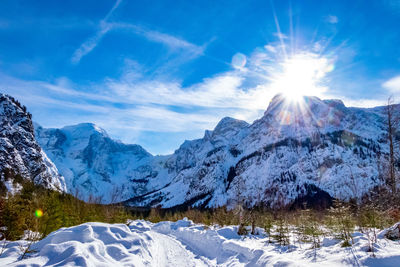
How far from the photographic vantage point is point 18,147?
133250mm

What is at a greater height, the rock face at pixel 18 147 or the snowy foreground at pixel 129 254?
the rock face at pixel 18 147

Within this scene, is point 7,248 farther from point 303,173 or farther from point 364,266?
point 303,173

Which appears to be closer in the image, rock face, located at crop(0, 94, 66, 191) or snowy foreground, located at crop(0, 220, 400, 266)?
snowy foreground, located at crop(0, 220, 400, 266)

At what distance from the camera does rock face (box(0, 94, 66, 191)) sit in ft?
381

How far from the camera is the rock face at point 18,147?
116m

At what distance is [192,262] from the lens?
1288 cm

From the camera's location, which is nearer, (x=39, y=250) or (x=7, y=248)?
(x=39, y=250)

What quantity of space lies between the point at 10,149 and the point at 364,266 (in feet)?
502

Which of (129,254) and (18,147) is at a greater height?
(18,147)

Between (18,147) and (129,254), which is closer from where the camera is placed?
(129,254)

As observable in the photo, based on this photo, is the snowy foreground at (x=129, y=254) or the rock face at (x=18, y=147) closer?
the snowy foreground at (x=129, y=254)

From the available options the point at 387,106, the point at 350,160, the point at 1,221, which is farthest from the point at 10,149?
the point at 350,160

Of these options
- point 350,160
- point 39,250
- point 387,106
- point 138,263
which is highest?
point 350,160

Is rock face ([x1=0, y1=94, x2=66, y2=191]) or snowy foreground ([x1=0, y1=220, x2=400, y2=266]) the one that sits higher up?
rock face ([x1=0, y1=94, x2=66, y2=191])
